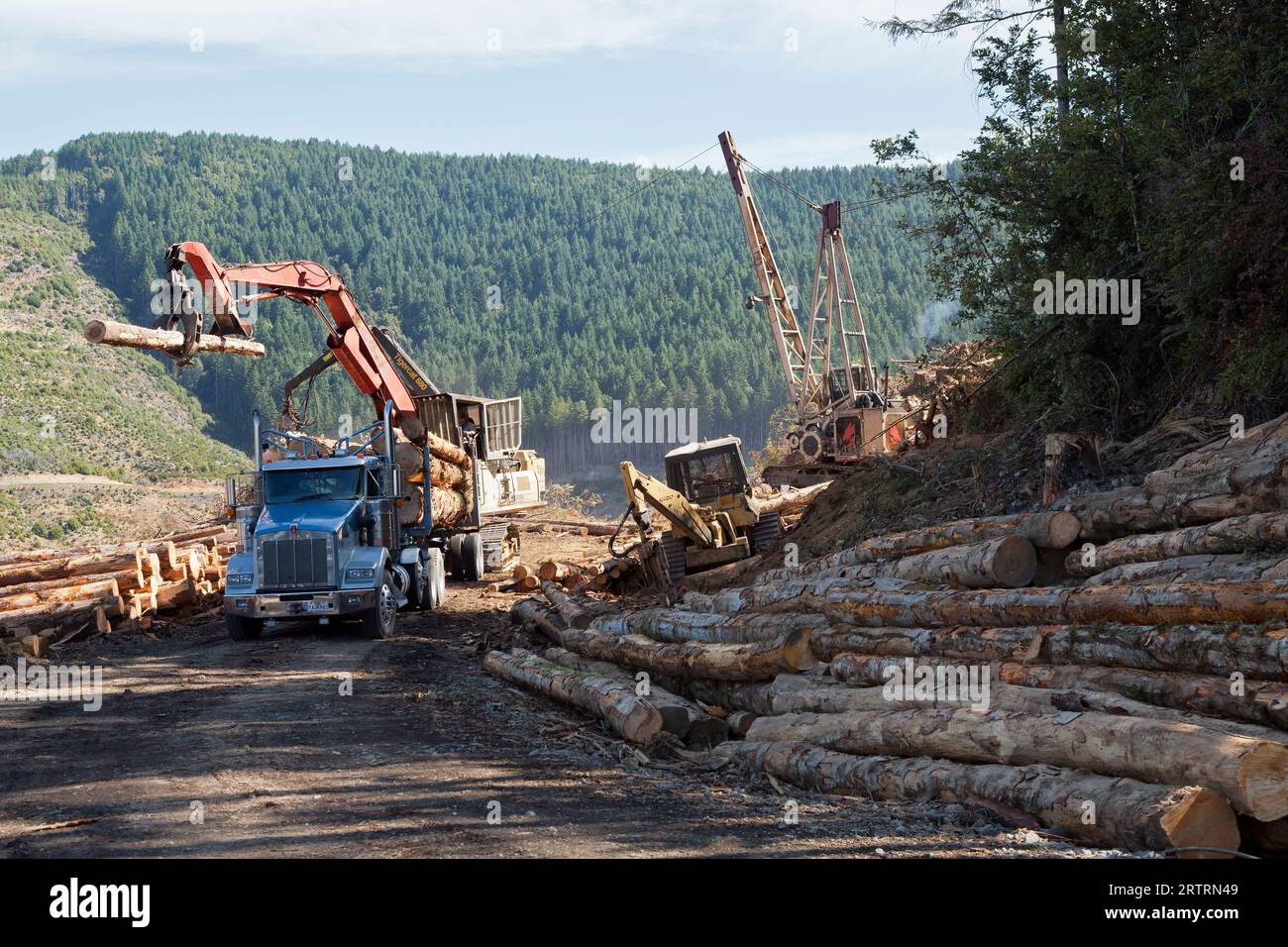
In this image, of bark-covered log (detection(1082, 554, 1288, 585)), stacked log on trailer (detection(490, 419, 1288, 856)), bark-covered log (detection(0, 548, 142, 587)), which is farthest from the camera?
bark-covered log (detection(0, 548, 142, 587))

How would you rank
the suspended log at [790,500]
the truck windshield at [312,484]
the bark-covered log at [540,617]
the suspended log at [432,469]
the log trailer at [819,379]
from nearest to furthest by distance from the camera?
the bark-covered log at [540,617]
the truck windshield at [312,484]
the suspended log at [432,469]
the suspended log at [790,500]
the log trailer at [819,379]

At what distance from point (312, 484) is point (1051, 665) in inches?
461

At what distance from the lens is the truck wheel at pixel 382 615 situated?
1644cm

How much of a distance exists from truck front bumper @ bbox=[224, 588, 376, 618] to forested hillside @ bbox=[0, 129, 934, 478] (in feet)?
243

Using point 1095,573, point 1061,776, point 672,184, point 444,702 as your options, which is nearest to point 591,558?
point 444,702

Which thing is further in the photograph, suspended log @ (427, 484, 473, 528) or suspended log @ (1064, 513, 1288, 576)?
suspended log @ (427, 484, 473, 528)

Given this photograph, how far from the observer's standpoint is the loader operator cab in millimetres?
22359

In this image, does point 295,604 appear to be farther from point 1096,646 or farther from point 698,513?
point 1096,646

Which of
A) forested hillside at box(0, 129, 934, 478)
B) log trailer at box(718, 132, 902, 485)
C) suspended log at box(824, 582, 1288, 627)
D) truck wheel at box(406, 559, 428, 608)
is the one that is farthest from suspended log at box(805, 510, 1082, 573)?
forested hillside at box(0, 129, 934, 478)

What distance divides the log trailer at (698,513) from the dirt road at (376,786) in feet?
25.2

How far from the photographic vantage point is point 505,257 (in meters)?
149

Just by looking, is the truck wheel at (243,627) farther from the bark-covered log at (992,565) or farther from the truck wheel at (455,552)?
the bark-covered log at (992,565)

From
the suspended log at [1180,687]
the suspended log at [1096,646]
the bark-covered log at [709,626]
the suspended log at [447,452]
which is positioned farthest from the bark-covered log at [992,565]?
the suspended log at [447,452]

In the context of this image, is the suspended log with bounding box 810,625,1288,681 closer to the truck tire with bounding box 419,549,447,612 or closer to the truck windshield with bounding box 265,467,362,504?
the truck windshield with bounding box 265,467,362,504
